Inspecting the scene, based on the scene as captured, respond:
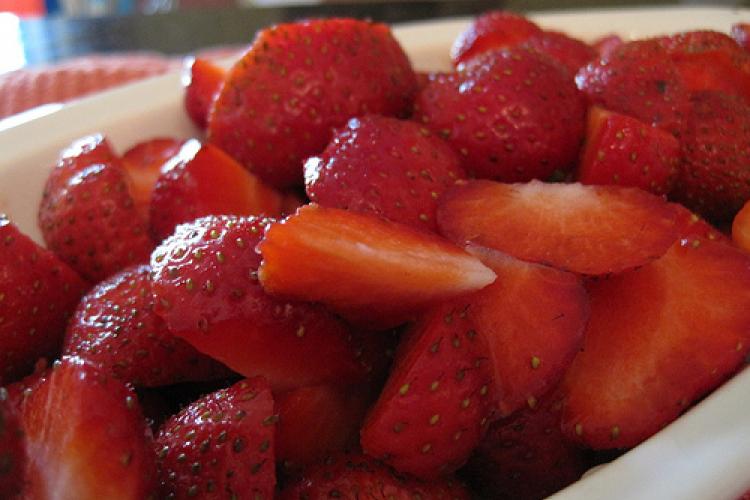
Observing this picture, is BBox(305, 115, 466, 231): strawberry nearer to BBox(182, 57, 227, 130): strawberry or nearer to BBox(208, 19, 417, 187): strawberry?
BBox(208, 19, 417, 187): strawberry

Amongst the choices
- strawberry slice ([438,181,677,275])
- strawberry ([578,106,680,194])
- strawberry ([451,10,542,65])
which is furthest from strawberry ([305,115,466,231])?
strawberry ([451,10,542,65])

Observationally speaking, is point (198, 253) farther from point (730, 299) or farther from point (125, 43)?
point (125, 43)

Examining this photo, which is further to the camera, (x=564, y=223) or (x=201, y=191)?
(x=201, y=191)

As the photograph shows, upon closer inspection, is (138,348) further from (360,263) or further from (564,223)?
(564,223)

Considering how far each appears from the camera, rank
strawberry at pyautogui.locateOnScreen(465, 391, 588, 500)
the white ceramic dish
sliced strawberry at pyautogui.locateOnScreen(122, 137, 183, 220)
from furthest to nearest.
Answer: sliced strawberry at pyautogui.locateOnScreen(122, 137, 183, 220), strawberry at pyautogui.locateOnScreen(465, 391, 588, 500), the white ceramic dish

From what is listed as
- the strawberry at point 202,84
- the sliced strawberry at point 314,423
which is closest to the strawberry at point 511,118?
the sliced strawberry at point 314,423

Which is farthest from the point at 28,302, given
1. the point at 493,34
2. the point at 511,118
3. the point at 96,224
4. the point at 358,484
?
the point at 493,34
